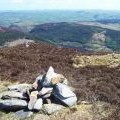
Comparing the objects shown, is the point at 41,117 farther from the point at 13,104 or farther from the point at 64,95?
the point at 13,104

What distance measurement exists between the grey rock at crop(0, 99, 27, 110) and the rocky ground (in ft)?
1.19

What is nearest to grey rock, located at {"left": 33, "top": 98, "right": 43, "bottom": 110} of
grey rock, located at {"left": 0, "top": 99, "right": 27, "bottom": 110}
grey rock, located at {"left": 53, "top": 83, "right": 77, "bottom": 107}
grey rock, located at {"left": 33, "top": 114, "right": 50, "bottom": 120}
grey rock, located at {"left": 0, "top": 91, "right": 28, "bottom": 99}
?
grey rock, located at {"left": 33, "top": 114, "right": 50, "bottom": 120}

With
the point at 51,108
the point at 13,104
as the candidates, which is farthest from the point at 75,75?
the point at 13,104

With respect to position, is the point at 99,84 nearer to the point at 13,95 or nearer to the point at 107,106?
the point at 107,106

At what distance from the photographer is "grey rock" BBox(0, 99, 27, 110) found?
14.8 metres

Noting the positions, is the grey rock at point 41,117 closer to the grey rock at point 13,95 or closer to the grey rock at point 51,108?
the grey rock at point 51,108

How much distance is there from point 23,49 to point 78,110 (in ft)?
51.6

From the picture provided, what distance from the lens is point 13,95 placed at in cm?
1537

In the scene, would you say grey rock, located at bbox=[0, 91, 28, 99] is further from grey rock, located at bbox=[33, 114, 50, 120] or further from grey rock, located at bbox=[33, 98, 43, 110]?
grey rock, located at bbox=[33, 114, 50, 120]

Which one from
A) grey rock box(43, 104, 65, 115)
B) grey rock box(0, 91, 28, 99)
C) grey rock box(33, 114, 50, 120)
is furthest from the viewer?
grey rock box(0, 91, 28, 99)

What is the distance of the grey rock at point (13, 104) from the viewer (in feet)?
48.5

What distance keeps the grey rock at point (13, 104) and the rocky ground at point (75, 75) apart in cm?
36

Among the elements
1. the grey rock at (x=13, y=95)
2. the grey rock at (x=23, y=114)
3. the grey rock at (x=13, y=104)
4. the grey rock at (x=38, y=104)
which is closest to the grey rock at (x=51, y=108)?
the grey rock at (x=38, y=104)

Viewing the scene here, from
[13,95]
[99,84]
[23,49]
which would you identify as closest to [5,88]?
[13,95]
